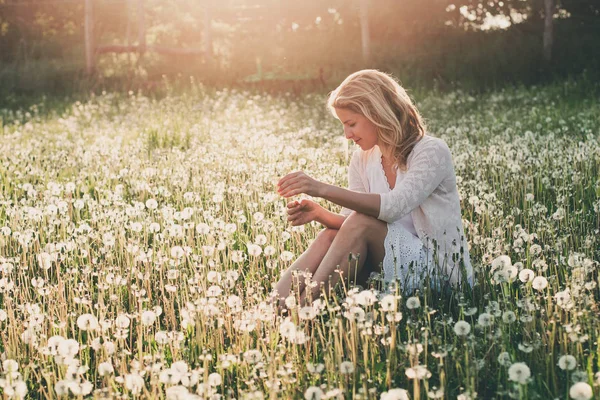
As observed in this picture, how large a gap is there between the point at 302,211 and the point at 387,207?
1.92 feet

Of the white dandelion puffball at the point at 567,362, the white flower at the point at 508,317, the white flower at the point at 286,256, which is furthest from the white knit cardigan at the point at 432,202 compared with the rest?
the white dandelion puffball at the point at 567,362

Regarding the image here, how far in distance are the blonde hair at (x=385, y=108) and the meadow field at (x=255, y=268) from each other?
2.50 feet

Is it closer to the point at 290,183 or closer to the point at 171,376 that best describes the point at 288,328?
the point at 171,376

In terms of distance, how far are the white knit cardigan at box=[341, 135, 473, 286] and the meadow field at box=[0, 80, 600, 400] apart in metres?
0.19

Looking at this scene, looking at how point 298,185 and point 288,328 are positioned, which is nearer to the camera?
point 288,328

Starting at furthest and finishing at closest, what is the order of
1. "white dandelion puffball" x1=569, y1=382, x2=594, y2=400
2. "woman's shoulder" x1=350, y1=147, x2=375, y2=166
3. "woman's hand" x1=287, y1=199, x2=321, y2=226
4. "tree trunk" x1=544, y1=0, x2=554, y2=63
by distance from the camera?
"tree trunk" x1=544, y1=0, x2=554, y2=63 < "woman's shoulder" x1=350, y1=147, x2=375, y2=166 < "woman's hand" x1=287, y1=199, x2=321, y2=226 < "white dandelion puffball" x1=569, y1=382, x2=594, y2=400

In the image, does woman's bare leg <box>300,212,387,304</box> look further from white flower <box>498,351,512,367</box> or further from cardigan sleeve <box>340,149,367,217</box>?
white flower <box>498,351,512,367</box>

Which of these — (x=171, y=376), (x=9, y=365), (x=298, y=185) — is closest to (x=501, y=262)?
(x=298, y=185)

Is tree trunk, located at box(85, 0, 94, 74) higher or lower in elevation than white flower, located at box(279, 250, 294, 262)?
higher

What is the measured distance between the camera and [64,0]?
20.0 m

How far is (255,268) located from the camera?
4555 mm

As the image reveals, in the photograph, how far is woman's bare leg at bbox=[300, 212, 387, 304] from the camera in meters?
3.96

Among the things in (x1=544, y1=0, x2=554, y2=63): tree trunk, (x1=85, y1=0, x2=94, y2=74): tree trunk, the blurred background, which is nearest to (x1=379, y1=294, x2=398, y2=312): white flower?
the blurred background

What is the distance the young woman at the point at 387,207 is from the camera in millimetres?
3973
